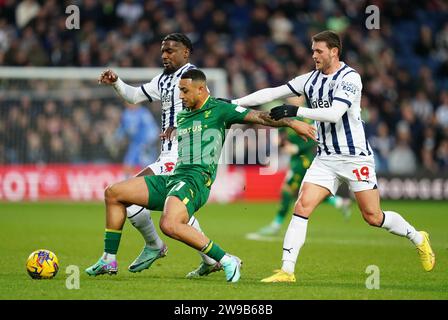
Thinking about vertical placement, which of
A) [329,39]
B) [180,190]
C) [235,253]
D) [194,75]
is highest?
[329,39]

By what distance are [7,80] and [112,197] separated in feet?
45.4

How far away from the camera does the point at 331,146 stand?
9.09m

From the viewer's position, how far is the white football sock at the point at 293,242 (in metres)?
8.69

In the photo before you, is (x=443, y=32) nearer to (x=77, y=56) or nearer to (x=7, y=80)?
(x=77, y=56)

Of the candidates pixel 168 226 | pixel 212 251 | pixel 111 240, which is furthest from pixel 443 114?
Result: pixel 168 226

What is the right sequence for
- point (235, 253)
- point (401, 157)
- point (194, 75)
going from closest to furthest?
point (194, 75) < point (235, 253) < point (401, 157)

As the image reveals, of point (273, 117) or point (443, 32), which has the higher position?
point (443, 32)

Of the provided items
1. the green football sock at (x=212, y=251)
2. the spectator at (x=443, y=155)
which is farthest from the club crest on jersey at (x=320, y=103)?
the spectator at (x=443, y=155)

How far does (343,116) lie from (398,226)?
4.27 ft

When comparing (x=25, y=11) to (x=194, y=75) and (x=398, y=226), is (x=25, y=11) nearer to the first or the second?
(x=194, y=75)

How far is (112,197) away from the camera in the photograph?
8820 millimetres

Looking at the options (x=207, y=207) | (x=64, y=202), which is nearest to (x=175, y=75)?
(x=207, y=207)

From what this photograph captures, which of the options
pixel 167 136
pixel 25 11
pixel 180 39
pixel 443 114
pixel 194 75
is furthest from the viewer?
pixel 25 11

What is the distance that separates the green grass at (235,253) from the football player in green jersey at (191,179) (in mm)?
372
